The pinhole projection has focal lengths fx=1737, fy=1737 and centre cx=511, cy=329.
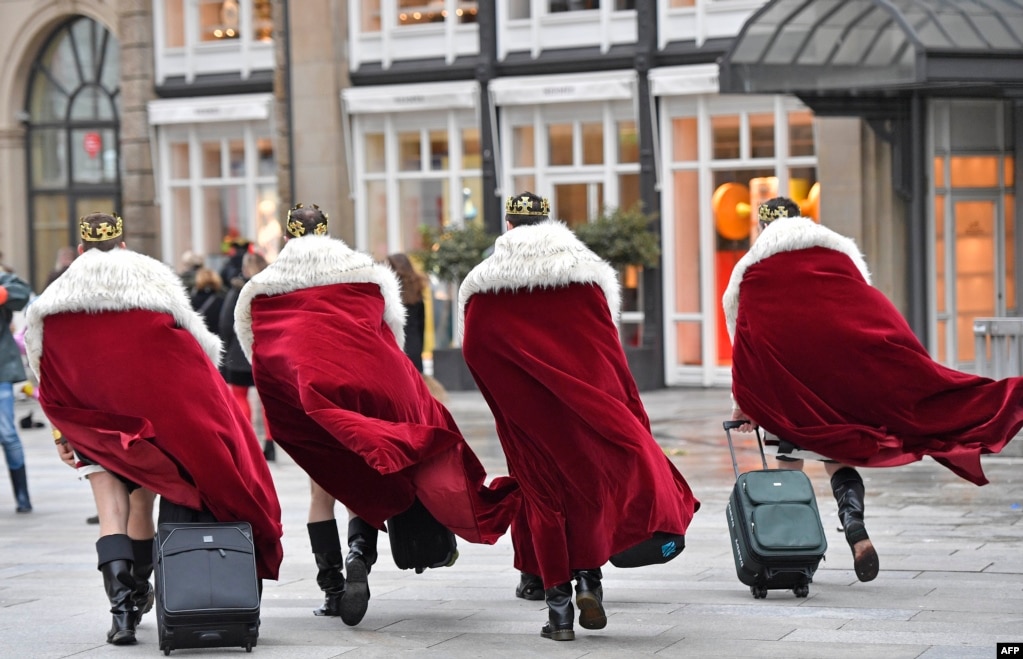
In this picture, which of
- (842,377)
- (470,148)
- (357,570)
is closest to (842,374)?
(842,377)

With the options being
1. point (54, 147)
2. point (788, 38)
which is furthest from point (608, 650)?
point (54, 147)

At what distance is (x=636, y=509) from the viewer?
296 inches

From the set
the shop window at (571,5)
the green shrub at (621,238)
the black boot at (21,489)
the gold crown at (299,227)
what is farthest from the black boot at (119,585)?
the shop window at (571,5)

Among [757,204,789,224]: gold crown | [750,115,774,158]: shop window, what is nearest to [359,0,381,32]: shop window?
[750,115,774,158]: shop window

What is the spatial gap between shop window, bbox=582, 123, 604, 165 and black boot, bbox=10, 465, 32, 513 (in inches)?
477

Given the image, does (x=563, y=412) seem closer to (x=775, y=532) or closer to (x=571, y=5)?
(x=775, y=532)

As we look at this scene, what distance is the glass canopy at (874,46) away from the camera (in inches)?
702

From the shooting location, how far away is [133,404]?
769 centimetres

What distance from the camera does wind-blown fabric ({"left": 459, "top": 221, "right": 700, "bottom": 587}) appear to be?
755cm

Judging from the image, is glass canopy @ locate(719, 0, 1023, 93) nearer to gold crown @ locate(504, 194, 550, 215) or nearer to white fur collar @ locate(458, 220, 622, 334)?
gold crown @ locate(504, 194, 550, 215)

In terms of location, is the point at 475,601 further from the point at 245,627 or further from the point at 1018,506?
the point at 1018,506

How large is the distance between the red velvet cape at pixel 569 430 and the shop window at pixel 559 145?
16.1 metres

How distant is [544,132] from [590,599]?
17.0 m

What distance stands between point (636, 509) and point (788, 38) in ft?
42.6
